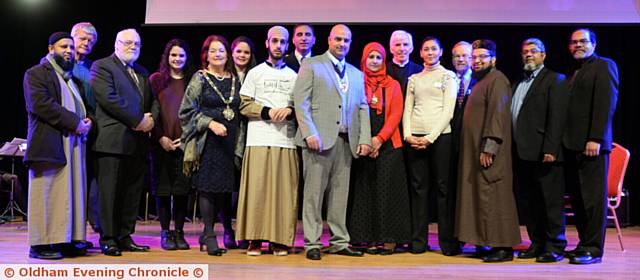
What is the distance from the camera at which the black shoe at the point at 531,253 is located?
434 cm

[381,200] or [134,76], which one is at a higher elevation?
[134,76]

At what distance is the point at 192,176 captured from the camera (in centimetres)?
432

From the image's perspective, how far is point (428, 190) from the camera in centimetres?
454

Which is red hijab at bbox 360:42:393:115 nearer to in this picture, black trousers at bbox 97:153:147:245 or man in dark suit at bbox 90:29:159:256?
man in dark suit at bbox 90:29:159:256

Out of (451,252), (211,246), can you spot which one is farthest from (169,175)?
(451,252)

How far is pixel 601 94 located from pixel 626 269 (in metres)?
1.11

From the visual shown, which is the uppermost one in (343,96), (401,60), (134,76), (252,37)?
(252,37)

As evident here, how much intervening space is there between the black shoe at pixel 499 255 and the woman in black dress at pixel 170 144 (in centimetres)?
206

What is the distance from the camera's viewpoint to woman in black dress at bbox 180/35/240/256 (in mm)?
4242

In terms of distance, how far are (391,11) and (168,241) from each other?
339 centimetres

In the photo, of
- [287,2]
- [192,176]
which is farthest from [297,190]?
[287,2]

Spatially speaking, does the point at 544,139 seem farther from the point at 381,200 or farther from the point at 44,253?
the point at 44,253

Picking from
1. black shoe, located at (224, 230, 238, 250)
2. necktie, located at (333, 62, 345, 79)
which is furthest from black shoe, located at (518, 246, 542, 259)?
black shoe, located at (224, 230, 238, 250)

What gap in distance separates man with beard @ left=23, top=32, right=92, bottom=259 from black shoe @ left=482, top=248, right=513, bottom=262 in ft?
8.49
